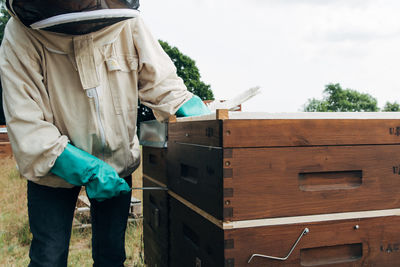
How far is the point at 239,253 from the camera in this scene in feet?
4.55

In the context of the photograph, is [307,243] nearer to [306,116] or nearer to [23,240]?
[306,116]

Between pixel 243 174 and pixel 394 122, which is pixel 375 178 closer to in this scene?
pixel 394 122

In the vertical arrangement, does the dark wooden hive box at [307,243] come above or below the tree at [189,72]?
below

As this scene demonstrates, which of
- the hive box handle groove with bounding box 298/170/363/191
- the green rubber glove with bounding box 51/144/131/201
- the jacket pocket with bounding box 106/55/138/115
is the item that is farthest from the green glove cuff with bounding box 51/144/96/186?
the hive box handle groove with bounding box 298/170/363/191

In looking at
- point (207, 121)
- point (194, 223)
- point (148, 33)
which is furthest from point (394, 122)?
point (148, 33)

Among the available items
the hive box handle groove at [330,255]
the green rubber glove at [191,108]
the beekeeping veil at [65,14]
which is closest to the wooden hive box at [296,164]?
the hive box handle groove at [330,255]

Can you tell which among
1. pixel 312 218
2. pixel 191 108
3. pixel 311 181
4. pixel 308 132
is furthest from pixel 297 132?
pixel 191 108

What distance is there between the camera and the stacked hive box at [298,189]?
1.37 m

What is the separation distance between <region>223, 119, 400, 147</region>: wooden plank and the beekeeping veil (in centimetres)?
68

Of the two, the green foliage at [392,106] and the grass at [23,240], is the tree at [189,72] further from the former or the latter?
the grass at [23,240]

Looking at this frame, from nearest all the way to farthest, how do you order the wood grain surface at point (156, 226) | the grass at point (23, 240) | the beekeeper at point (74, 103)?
the beekeeper at point (74, 103) → the wood grain surface at point (156, 226) → the grass at point (23, 240)

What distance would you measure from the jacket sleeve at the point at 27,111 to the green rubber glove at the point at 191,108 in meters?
0.58

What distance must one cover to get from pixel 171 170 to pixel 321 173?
32.1 inches

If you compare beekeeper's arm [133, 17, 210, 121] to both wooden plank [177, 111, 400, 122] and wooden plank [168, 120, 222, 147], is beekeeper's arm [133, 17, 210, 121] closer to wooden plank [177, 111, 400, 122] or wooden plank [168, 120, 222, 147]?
wooden plank [168, 120, 222, 147]
